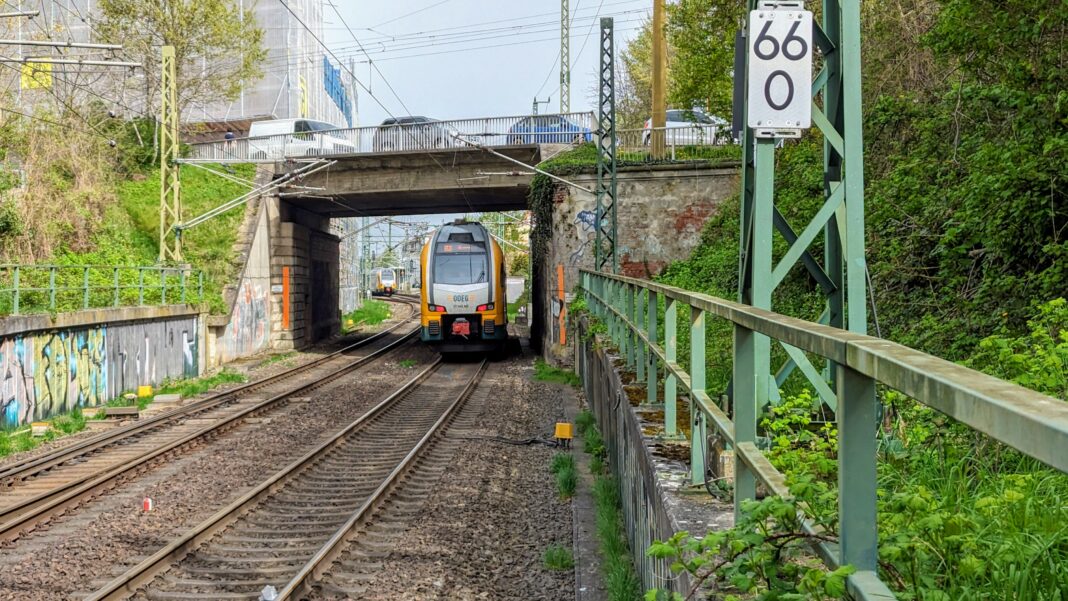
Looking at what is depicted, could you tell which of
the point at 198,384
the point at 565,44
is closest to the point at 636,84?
the point at 565,44

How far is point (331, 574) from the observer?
7.48 metres

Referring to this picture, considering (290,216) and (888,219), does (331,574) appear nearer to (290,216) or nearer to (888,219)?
(888,219)

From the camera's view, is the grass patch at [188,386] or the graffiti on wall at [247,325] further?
the graffiti on wall at [247,325]

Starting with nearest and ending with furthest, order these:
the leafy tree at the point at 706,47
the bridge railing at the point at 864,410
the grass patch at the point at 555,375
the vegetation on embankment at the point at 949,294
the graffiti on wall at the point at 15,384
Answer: the bridge railing at the point at 864,410
the vegetation on embankment at the point at 949,294
the graffiti on wall at the point at 15,384
the grass patch at the point at 555,375
the leafy tree at the point at 706,47

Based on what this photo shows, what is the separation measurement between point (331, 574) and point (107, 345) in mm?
13303

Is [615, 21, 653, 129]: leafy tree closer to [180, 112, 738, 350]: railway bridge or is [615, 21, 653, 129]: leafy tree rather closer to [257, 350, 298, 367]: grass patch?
[180, 112, 738, 350]: railway bridge

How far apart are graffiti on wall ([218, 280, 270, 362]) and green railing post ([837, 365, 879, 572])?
2506 cm

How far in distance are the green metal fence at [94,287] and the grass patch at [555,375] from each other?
8986 millimetres

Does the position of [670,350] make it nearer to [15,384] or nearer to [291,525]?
[291,525]

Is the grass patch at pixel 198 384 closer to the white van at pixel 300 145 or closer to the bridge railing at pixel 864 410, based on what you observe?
the white van at pixel 300 145

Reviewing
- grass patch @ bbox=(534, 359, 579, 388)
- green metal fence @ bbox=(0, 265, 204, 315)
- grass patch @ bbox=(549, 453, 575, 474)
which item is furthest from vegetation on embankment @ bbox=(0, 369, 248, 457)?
grass patch @ bbox=(549, 453, 575, 474)

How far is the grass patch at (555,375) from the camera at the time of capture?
69.5 ft

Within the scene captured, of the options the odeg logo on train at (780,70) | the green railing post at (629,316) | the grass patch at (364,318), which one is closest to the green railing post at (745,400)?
the odeg logo on train at (780,70)

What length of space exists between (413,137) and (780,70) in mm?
23245
